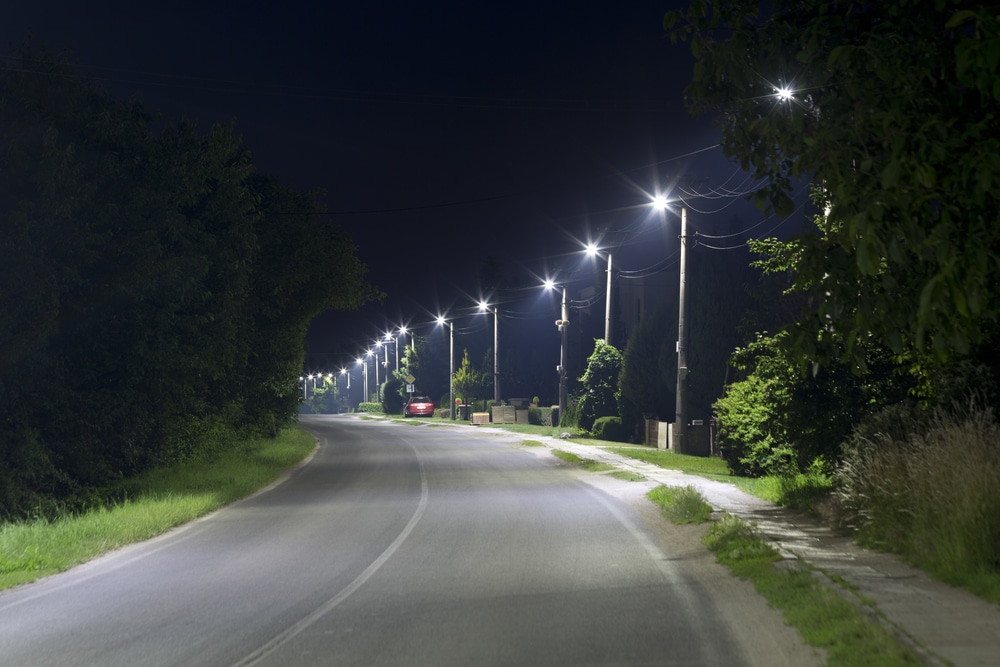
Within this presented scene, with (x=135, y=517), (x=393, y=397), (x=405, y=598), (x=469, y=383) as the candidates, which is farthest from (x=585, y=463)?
(x=393, y=397)

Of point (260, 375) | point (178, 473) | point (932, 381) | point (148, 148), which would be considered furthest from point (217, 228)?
point (932, 381)

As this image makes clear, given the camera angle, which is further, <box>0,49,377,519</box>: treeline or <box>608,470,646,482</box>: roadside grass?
<box>608,470,646,482</box>: roadside grass

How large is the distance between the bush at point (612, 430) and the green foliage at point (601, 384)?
1.16 meters

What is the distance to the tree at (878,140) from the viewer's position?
5.98m

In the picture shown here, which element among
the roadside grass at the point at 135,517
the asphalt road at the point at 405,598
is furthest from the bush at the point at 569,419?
the asphalt road at the point at 405,598

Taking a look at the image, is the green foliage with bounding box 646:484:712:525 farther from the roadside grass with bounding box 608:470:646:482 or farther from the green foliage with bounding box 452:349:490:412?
the green foliage with bounding box 452:349:490:412

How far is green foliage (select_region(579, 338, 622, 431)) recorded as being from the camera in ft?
159

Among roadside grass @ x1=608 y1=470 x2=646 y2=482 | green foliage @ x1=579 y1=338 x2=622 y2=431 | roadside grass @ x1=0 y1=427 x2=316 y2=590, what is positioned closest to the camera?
roadside grass @ x1=0 y1=427 x2=316 y2=590

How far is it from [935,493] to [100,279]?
17093 millimetres

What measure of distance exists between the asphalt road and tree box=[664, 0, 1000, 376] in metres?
2.70

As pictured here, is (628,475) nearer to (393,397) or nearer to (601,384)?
(601,384)

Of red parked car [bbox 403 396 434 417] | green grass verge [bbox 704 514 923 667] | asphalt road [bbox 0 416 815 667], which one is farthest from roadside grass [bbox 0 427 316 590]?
red parked car [bbox 403 396 434 417]

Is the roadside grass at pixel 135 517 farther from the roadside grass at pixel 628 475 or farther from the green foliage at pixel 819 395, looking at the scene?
the green foliage at pixel 819 395

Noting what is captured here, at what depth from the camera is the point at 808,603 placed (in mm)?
9188
